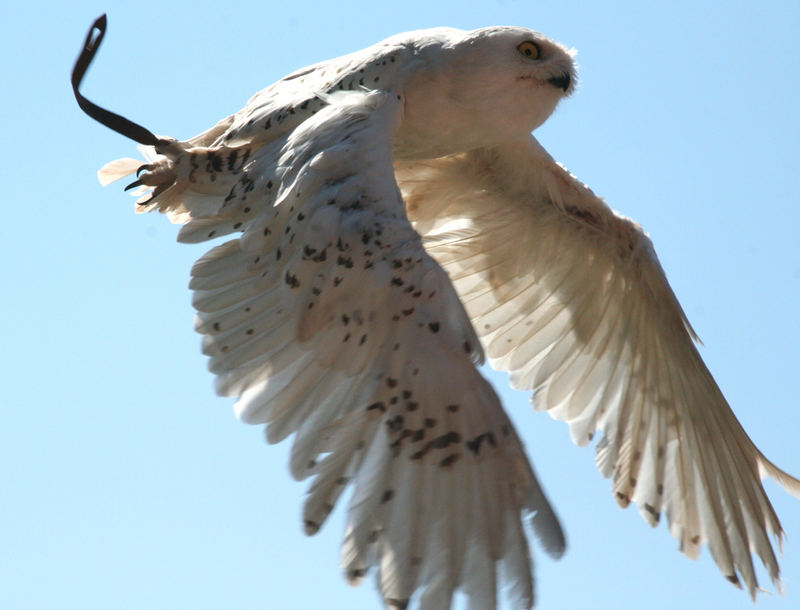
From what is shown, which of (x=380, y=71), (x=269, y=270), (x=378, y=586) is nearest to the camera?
(x=378, y=586)

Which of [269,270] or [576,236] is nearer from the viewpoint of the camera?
[269,270]

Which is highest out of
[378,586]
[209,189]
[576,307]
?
[209,189]

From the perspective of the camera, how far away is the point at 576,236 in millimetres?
8164

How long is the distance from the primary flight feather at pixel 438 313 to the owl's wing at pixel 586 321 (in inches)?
0.5

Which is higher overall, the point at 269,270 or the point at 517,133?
the point at 517,133

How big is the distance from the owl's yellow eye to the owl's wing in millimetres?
905

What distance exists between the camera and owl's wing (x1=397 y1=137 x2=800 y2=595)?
769 centimetres

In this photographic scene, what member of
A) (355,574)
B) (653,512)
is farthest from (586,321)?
(355,574)

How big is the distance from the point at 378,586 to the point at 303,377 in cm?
104

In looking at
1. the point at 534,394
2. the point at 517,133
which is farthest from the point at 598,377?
the point at 517,133

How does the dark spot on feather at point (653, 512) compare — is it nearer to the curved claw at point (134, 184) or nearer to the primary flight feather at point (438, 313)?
Result: the primary flight feather at point (438, 313)

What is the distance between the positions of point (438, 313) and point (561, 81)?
2.04 m

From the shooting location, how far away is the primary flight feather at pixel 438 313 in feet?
17.4

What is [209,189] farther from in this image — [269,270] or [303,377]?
[303,377]
